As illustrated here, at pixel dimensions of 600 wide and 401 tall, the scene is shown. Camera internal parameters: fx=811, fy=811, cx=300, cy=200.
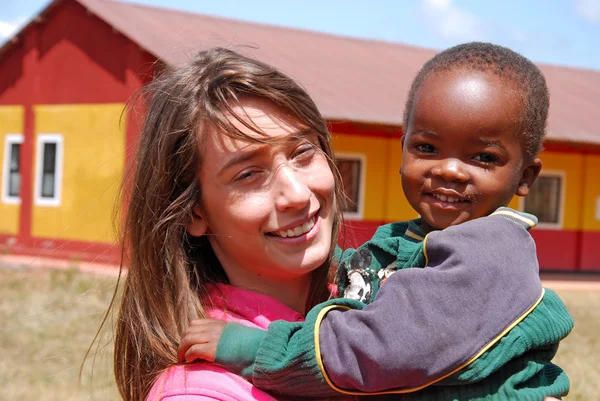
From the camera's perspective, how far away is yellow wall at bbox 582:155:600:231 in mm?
18047

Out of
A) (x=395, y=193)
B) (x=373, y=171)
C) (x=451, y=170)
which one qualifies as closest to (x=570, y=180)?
(x=395, y=193)

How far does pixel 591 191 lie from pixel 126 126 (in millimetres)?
10390

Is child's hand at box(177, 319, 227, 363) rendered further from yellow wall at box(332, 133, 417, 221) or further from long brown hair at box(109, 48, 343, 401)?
yellow wall at box(332, 133, 417, 221)

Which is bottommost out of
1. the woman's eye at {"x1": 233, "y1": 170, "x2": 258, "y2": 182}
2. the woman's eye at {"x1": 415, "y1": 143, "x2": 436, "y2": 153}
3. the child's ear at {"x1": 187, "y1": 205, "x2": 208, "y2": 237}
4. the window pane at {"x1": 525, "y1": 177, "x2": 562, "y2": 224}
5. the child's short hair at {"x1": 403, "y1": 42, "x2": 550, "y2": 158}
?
the window pane at {"x1": 525, "y1": 177, "x2": 562, "y2": 224}

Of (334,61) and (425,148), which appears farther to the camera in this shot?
(334,61)

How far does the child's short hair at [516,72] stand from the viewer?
217 centimetres

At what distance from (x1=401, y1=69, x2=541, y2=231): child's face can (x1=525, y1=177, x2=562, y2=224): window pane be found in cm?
1627

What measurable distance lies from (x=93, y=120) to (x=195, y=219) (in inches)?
557

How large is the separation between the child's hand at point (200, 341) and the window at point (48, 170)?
1512 centimetres

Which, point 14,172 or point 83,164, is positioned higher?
point 83,164

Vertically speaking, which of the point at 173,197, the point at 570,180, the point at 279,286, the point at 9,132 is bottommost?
the point at 570,180

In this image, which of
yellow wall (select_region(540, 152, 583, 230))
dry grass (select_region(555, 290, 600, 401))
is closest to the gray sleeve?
dry grass (select_region(555, 290, 600, 401))

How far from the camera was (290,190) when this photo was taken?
2.03 meters

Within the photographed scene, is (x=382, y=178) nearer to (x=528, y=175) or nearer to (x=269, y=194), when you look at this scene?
(x=528, y=175)
